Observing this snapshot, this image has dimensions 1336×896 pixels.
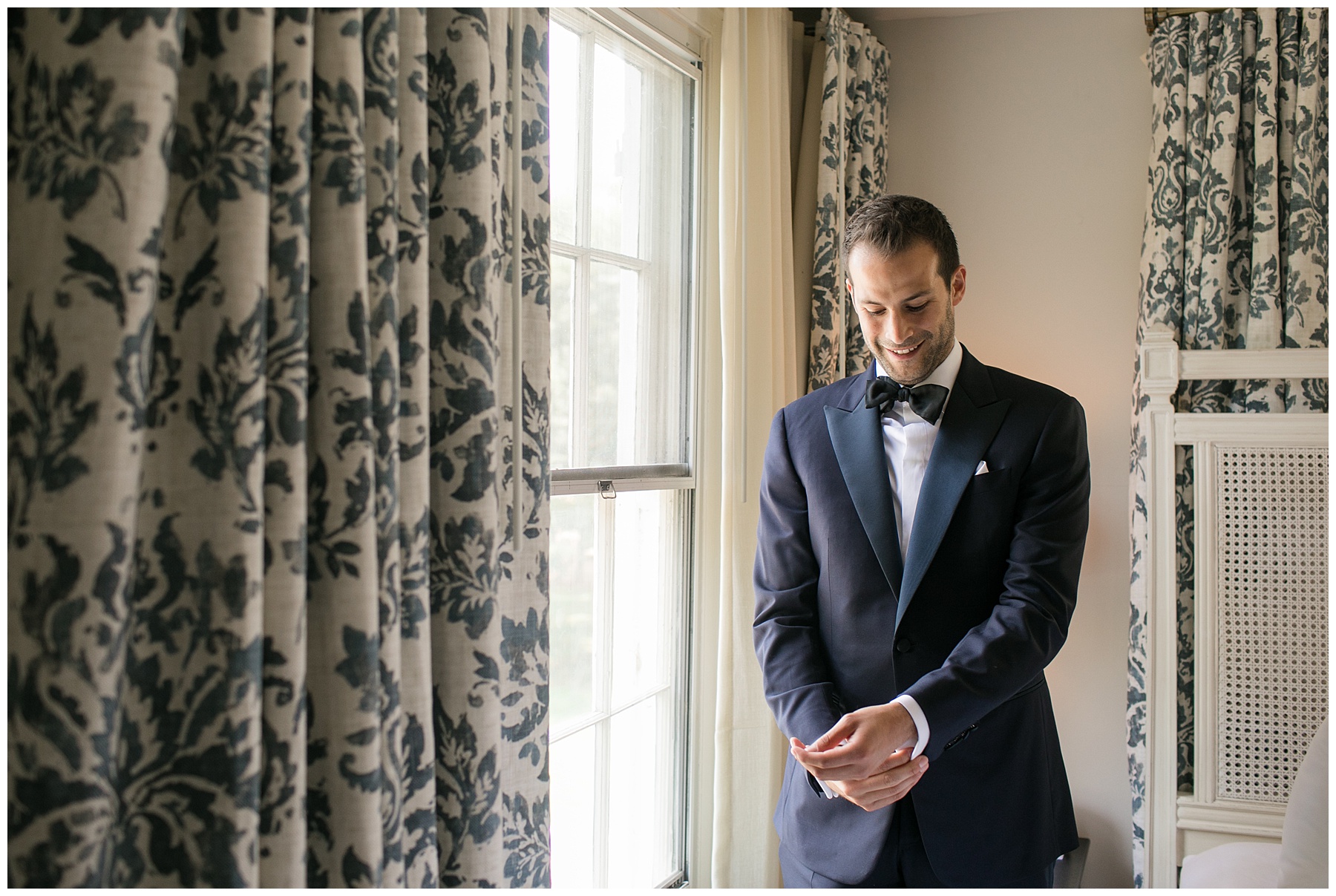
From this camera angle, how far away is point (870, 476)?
148 centimetres

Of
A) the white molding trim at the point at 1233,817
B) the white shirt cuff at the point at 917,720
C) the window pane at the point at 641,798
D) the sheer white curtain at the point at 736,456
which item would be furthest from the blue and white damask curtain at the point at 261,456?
the white molding trim at the point at 1233,817

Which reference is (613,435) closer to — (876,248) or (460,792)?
(876,248)

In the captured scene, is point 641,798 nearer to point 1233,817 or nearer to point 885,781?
point 885,781

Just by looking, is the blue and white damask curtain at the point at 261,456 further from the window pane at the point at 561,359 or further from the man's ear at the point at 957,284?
the man's ear at the point at 957,284

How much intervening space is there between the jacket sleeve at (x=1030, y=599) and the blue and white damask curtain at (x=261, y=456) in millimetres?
624

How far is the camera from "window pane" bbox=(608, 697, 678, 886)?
207 centimetres

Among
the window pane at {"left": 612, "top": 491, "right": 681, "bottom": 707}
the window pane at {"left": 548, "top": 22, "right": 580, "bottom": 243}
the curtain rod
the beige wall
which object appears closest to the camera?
the window pane at {"left": 548, "top": 22, "right": 580, "bottom": 243}

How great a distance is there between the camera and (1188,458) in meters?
2.45

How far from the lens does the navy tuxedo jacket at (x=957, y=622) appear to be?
4.52 ft

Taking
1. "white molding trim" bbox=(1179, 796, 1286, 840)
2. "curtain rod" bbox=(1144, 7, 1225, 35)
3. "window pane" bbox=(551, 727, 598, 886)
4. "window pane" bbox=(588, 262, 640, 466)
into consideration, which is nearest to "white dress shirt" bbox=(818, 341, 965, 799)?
"window pane" bbox=(588, 262, 640, 466)

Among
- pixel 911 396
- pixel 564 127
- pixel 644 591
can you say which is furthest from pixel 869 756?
pixel 564 127

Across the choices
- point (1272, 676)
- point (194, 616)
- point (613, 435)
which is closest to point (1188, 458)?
point (1272, 676)

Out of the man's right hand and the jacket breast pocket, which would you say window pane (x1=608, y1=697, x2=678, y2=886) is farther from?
the jacket breast pocket

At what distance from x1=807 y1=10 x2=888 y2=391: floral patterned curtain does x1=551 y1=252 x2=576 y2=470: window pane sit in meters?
0.90
